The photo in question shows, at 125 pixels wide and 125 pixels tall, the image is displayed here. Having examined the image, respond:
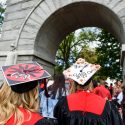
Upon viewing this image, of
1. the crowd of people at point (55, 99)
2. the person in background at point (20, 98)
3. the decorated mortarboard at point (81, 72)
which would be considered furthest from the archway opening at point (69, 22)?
the person in background at point (20, 98)

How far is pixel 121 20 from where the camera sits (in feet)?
32.0

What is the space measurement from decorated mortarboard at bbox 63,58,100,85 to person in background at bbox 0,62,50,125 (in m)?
1.30

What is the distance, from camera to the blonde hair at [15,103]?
2510 mm

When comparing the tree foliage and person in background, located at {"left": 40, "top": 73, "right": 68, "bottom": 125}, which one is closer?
person in background, located at {"left": 40, "top": 73, "right": 68, "bottom": 125}

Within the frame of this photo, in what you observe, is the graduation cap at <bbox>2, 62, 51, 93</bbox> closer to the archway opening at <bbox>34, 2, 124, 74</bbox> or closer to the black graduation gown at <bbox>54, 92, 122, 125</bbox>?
the black graduation gown at <bbox>54, 92, 122, 125</bbox>

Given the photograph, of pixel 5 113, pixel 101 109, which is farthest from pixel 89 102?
pixel 5 113

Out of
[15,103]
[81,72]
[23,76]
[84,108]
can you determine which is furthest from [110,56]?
[15,103]

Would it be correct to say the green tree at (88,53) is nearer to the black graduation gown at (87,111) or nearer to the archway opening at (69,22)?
the archway opening at (69,22)

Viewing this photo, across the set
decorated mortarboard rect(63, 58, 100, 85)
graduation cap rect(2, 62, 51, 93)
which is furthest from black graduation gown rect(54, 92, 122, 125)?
graduation cap rect(2, 62, 51, 93)

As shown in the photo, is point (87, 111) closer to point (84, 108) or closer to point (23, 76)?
point (84, 108)

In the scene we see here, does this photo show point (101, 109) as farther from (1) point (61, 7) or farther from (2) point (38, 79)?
(1) point (61, 7)

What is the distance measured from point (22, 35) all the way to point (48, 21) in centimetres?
115

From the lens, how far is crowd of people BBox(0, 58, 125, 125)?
256cm

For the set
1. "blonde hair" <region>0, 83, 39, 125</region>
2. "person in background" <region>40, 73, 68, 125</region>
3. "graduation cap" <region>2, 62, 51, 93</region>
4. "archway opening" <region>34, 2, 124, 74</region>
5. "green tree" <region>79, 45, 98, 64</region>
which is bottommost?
"green tree" <region>79, 45, 98, 64</region>
